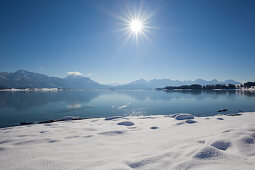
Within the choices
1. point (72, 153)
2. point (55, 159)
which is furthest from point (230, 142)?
point (55, 159)

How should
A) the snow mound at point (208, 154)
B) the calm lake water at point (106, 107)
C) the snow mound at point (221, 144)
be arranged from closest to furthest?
the snow mound at point (208, 154) < the snow mound at point (221, 144) < the calm lake water at point (106, 107)

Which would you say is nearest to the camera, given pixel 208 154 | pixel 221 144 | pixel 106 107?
pixel 208 154

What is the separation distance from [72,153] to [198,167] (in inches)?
193

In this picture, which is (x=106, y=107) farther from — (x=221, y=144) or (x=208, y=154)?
(x=208, y=154)

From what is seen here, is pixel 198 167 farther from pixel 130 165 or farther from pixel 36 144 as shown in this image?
pixel 36 144

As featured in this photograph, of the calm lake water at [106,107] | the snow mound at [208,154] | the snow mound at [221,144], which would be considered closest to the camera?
the snow mound at [208,154]

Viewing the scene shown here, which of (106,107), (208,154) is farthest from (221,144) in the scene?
(106,107)

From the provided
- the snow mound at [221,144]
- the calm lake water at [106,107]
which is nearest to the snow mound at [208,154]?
the snow mound at [221,144]

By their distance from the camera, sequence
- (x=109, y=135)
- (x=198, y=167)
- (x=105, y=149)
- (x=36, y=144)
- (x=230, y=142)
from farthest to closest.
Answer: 1. (x=109, y=135)
2. (x=36, y=144)
3. (x=105, y=149)
4. (x=230, y=142)
5. (x=198, y=167)

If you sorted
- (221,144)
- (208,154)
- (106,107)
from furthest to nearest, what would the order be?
(106,107), (221,144), (208,154)

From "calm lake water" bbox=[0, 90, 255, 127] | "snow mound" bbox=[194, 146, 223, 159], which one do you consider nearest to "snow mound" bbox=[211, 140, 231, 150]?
"snow mound" bbox=[194, 146, 223, 159]

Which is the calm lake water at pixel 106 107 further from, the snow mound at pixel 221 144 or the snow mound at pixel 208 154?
the snow mound at pixel 208 154

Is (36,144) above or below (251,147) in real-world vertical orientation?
below

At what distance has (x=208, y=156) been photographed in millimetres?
4543
